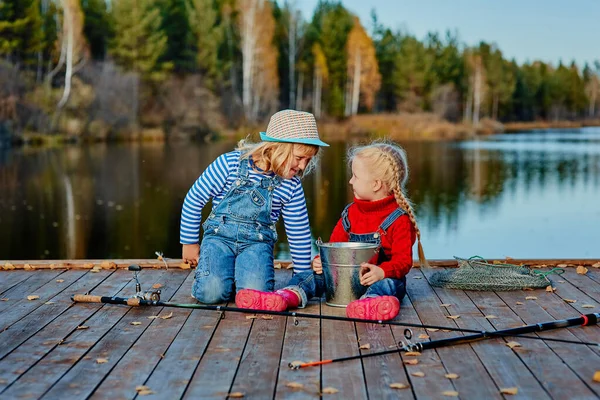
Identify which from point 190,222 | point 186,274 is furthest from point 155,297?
point 186,274

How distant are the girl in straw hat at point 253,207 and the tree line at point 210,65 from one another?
98.0ft

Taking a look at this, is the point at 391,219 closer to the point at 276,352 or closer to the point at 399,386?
the point at 276,352

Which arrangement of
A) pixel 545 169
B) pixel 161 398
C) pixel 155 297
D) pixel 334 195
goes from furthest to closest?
pixel 545 169 < pixel 334 195 < pixel 155 297 < pixel 161 398

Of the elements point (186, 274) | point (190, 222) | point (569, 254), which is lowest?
point (569, 254)

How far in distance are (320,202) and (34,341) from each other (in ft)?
42.4

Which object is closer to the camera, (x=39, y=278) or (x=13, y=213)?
(x=39, y=278)

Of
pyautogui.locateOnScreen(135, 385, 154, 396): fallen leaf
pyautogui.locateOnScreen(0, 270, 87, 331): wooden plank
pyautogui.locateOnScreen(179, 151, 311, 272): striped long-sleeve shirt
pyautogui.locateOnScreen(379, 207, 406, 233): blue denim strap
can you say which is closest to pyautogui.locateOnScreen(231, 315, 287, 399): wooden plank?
pyautogui.locateOnScreen(135, 385, 154, 396): fallen leaf

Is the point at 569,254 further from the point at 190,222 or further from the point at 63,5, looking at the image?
the point at 63,5

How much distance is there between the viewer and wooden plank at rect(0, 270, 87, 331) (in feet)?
13.4

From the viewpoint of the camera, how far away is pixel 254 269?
441 centimetres

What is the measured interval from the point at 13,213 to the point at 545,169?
50.1ft

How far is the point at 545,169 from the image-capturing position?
958 inches

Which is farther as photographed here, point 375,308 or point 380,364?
point 375,308

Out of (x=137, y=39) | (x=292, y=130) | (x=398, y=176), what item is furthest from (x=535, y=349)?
(x=137, y=39)
